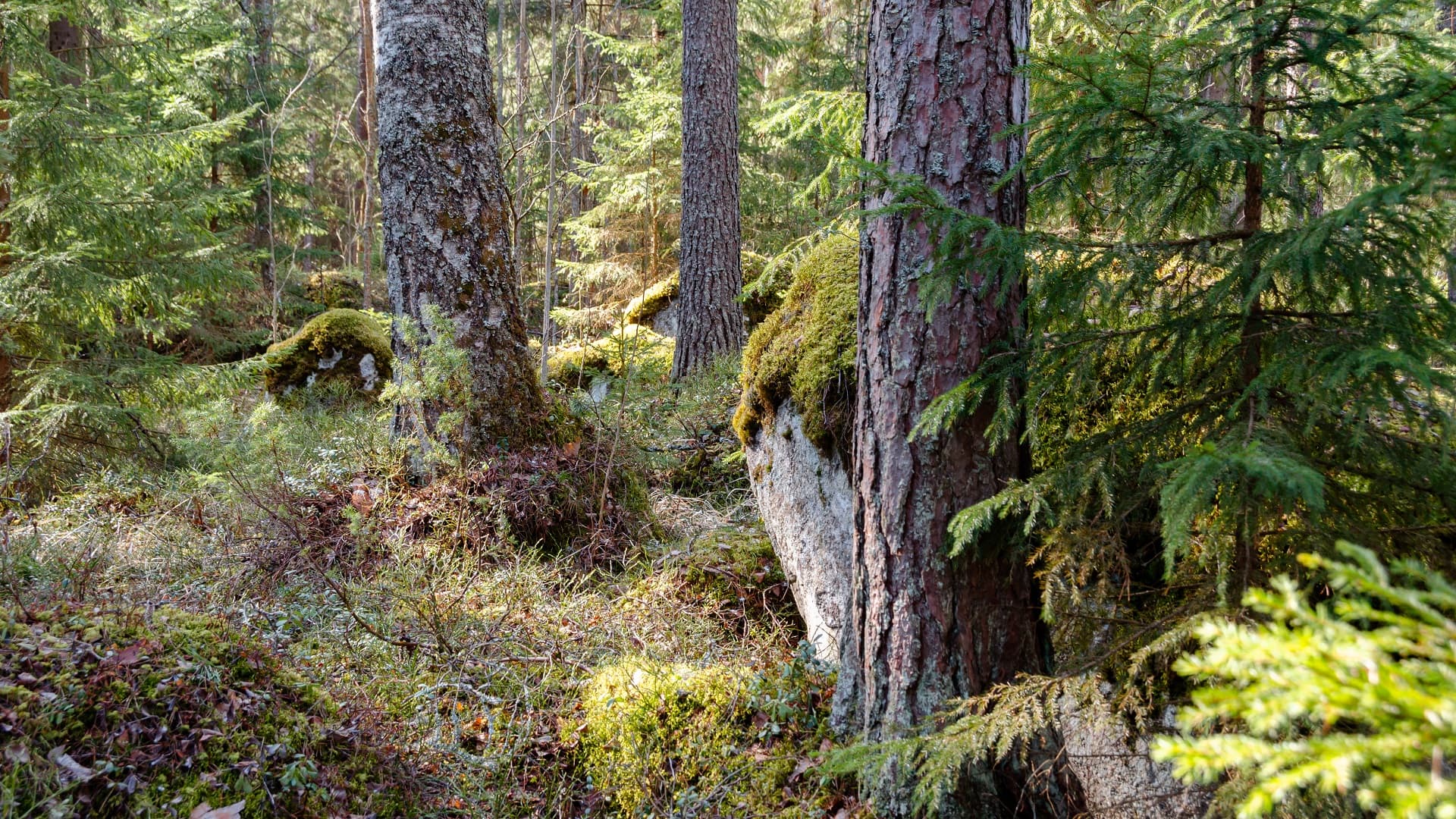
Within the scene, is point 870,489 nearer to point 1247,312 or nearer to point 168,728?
point 1247,312

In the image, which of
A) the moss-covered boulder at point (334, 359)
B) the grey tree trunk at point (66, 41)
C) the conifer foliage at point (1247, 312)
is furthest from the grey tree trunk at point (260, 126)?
the conifer foliage at point (1247, 312)

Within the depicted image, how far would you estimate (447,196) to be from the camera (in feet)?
15.5

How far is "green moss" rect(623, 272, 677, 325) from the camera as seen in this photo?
400 inches

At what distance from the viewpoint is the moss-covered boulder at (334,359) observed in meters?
9.00

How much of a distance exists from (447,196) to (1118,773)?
4594 millimetres

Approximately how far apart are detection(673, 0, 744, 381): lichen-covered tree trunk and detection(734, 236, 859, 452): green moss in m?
3.86

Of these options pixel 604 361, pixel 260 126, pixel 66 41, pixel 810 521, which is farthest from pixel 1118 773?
pixel 260 126

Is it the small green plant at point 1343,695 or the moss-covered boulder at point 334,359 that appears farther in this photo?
the moss-covered boulder at point 334,359

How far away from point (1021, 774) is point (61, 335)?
7.37 metres

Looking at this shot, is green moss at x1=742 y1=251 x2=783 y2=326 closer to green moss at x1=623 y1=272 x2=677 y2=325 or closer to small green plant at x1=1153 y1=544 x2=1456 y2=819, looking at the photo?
green moss at x1=623 y1=272 x2=677 y2=325

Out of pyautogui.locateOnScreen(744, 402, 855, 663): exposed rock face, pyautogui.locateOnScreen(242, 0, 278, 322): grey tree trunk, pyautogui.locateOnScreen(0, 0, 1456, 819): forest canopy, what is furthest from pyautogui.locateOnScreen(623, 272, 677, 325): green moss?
pyautogui.locateOnScreen(242, 0, 278, 322): grey tree trunk

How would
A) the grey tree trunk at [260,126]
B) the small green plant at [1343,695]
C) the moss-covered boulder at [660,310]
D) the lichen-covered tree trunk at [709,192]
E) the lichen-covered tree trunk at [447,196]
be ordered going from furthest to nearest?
the grey tree trunk at [260,126], the moss-covered boulder at [660,310], the lichen-covered tree trunk at [709,192], the lichen-covered tree trunk at [447,196], the small green plant at [1343,695]

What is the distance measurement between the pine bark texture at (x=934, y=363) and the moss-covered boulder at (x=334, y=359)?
8.09 meters

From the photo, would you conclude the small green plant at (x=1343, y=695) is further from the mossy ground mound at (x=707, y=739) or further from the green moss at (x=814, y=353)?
the green moss at (x=814, y=353)
